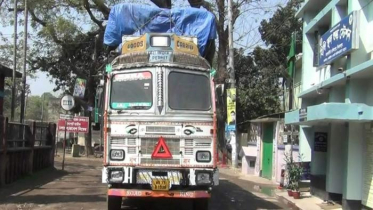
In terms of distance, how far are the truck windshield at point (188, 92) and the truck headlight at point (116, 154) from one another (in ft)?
4.27

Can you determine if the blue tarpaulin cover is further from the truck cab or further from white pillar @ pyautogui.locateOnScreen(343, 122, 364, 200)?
white pillar @ pyautogui.locateOnScreen(343, 122, 364, 200)

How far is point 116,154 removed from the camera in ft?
29.5

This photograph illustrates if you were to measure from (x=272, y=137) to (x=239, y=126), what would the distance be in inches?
671

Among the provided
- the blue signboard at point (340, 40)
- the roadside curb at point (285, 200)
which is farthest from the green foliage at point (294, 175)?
the blue signboard at point (340, 40)

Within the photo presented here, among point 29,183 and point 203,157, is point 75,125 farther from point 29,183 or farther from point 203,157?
point 203,157

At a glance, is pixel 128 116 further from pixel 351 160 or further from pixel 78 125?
pixel 78 125

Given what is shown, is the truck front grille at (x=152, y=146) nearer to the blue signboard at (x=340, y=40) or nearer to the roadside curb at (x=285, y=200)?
the blue signboard at (x=340, y=40)

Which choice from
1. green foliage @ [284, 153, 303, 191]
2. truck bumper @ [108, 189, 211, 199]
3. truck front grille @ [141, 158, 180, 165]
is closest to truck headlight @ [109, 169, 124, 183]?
truck bumper @ [108, 189, 211, 199]

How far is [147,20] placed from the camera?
11.3 metres

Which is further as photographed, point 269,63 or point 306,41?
point 269,63

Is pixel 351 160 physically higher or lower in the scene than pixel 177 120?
lower

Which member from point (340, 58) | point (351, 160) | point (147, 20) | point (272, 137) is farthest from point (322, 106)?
point (272, 137)

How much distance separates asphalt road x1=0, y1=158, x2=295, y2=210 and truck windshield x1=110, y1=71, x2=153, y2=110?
288 centimetres

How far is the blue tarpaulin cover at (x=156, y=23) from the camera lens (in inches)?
441
